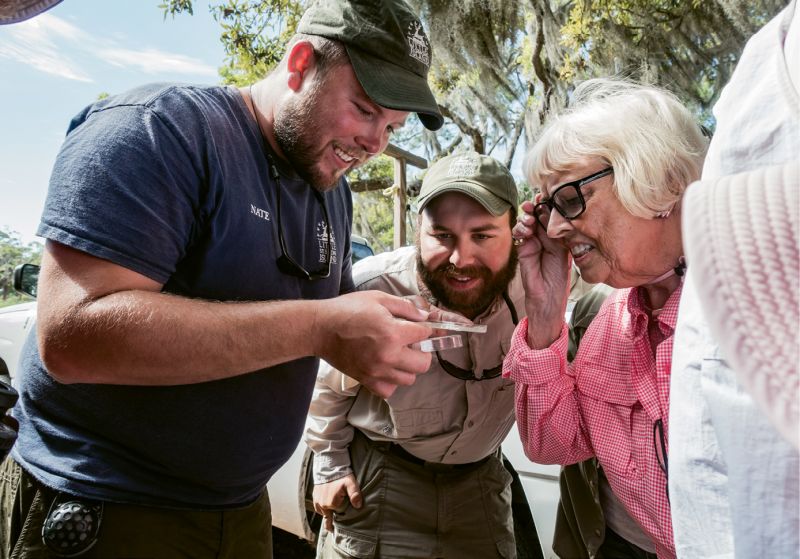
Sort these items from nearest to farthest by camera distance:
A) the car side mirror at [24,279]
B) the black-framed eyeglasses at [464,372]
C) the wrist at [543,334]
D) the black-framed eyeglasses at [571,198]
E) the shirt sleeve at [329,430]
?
the black-framed eyeglasses at [571,198], the wrist at [543,334], the black-framed eyeglasses at [464,372], the shirt sleeve at [329,430], the car side mirror at [24,279]

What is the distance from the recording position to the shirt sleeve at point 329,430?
2725mm

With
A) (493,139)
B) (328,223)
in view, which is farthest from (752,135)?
(493,139)

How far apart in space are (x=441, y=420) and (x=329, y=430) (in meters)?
0.60

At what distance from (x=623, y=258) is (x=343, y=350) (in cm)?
111

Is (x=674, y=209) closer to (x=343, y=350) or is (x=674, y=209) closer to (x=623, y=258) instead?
(x=623, y=258)

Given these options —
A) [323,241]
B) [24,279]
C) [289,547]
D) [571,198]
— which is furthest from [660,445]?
[24,279]

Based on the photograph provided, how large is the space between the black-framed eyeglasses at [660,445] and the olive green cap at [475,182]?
4.23ft

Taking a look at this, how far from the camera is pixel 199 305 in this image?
4.38 feet

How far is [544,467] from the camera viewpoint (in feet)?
9.20

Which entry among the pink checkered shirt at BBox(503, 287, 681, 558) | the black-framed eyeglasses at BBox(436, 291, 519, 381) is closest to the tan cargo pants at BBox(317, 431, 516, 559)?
the black-framed eyeglasses at BBox(436, 291, 519, 381)

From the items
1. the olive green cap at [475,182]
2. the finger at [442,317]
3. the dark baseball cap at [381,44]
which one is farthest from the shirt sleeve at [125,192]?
the olive green cap at [475,182]

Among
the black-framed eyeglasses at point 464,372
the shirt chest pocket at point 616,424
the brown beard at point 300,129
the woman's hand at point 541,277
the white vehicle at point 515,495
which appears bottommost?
the white vehicle at point 515,495

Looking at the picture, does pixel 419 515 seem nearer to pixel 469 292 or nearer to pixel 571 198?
pixel 469 292

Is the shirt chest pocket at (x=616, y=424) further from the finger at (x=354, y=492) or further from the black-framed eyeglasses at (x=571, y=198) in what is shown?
the finger at (x=354, y=492)
